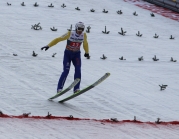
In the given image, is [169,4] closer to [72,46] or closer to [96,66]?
[96,66]

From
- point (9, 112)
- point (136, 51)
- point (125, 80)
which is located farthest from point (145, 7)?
point (9, 112)

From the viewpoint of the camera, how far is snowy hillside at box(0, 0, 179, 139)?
1208 centimetres

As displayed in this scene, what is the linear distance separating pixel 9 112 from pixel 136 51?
717cm

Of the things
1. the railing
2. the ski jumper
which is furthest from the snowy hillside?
the railing

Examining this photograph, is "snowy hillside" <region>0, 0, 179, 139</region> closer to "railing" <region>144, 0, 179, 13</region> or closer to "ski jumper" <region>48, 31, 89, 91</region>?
"ski jumper" <region>48, 31, 89, 91</region>

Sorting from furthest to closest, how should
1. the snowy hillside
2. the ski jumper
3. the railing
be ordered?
the railing → the ski jumper → the snowy hillside

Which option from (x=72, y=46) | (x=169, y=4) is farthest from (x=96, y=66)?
(x=169, y=4)

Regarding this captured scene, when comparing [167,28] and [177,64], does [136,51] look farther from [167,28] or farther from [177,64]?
[167,28]

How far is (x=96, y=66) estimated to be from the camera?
619 inches

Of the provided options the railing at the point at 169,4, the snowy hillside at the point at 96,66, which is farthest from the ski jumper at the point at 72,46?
the railing at the point at 169,4

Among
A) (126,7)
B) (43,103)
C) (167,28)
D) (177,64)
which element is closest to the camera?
(43,103)

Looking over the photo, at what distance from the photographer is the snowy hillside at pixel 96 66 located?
12078 millimetres

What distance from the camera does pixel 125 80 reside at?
14805mm

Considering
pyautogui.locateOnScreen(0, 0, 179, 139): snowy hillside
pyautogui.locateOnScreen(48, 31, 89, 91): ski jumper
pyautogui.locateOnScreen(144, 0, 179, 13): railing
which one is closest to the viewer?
pyautogui.locateOnScreen(0, 0, 179, 139): snowy hillside
